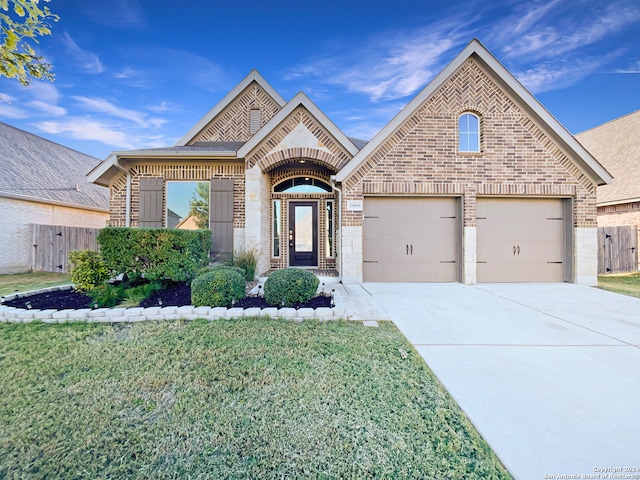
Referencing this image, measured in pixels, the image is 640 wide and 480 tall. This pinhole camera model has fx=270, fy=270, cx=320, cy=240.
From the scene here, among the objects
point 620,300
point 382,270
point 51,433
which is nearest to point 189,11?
point 382,270

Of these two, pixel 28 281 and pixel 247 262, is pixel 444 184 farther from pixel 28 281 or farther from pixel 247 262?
pixel 28 281

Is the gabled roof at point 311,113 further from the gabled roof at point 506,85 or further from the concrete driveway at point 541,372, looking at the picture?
the concrete driveway at point 541,372

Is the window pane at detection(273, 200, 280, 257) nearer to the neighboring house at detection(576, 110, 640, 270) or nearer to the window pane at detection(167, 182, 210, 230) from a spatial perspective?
the window pane at detection(167, 182, 210, 230)

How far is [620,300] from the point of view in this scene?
5762 millimetres

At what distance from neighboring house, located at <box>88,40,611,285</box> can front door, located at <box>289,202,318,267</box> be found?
5.65ft

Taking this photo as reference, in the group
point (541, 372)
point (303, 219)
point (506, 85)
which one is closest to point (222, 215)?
point (303, 219)

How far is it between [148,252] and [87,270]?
3.69 ft

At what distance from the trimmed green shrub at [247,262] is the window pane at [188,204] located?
197 centimetres

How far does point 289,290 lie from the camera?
4.79 metres

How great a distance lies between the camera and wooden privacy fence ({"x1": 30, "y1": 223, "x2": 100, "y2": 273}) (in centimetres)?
1030

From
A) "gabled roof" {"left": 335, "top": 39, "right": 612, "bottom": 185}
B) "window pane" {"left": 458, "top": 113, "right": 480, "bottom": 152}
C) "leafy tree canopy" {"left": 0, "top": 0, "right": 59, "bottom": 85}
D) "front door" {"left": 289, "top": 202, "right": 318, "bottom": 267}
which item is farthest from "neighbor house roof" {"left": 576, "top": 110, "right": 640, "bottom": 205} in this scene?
"leafy tree canopy" {"left": 0, "top": 0, "right": 59, "bottom": 85}

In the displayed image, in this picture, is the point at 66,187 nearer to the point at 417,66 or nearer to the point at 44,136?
the point at 44,136

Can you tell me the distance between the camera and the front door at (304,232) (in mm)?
9719

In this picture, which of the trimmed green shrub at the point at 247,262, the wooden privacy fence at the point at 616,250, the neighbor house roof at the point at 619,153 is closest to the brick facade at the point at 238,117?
the trimmed green shrub at the point at 247,262
